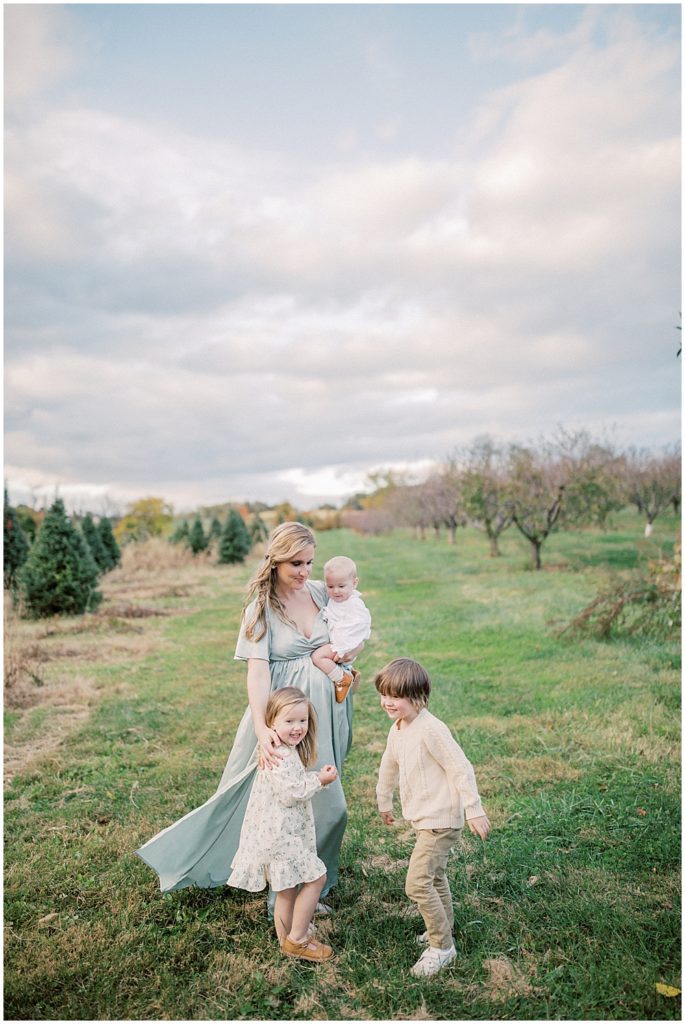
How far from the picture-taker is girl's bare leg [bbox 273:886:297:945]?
315 cm

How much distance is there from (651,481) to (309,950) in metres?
28.8

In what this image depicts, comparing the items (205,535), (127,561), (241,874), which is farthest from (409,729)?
(205,535)

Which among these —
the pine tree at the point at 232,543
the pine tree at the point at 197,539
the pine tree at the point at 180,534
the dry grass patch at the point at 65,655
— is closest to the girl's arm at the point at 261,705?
the dry grass patch at the point at 65,655

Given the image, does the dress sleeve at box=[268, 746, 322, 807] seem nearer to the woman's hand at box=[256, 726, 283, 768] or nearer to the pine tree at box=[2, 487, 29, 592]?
the woman's hand at box=[256, 726, 283, 768]

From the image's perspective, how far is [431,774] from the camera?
3.03 m

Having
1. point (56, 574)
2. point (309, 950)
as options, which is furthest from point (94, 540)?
point (309, 950)

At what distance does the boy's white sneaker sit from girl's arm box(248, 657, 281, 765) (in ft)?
3.43

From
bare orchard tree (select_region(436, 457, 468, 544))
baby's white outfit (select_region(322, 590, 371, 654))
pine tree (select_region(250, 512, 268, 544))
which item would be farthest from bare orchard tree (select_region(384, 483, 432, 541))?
baby's white outfit (select_region(322, 590, 371, 654))

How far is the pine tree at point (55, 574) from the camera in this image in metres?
12.5

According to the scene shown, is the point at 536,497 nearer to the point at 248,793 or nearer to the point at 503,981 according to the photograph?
the point at 248,793

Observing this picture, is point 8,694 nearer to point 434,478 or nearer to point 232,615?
point 232,615

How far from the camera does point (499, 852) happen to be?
4098 millimetres

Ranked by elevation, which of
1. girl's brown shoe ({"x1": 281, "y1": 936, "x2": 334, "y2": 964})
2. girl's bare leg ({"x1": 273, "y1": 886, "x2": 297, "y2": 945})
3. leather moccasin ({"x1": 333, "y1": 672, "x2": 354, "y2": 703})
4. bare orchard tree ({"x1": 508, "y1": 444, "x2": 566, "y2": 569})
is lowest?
girl's brown shoe ({"x1": 281, "y1": 936, "x2": 334, "y2": 964})

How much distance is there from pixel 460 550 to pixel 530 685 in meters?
22.4
